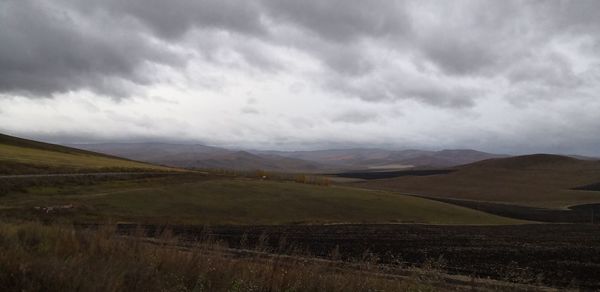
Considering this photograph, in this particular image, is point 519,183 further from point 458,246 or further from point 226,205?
point 458,246

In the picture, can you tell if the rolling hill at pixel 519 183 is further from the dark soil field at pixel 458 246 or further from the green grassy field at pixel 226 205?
the dark soil field at pixel 458 246

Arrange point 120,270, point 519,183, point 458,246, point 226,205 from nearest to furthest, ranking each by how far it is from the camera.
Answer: point 120,270, point 458,246, point 226,205, point 519,183

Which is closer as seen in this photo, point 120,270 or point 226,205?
point 120,270

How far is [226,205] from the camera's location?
153 ft

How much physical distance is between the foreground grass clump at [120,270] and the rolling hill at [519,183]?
83302mm

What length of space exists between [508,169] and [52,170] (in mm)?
130716

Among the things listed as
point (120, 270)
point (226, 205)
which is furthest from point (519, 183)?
point (120, 270)

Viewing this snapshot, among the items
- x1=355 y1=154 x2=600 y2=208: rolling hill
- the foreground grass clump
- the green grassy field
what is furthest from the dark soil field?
x1=355 y1=154 x2=600 y2=208: rolling hill

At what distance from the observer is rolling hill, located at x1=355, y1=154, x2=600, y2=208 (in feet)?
308

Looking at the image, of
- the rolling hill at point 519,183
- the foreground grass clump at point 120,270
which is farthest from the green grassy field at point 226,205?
the rolling hill at point 519,183

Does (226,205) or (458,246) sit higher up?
(226,205)

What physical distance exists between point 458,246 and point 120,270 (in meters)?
27.2

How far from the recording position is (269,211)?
46.1 metres

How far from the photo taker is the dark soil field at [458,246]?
22234mm
